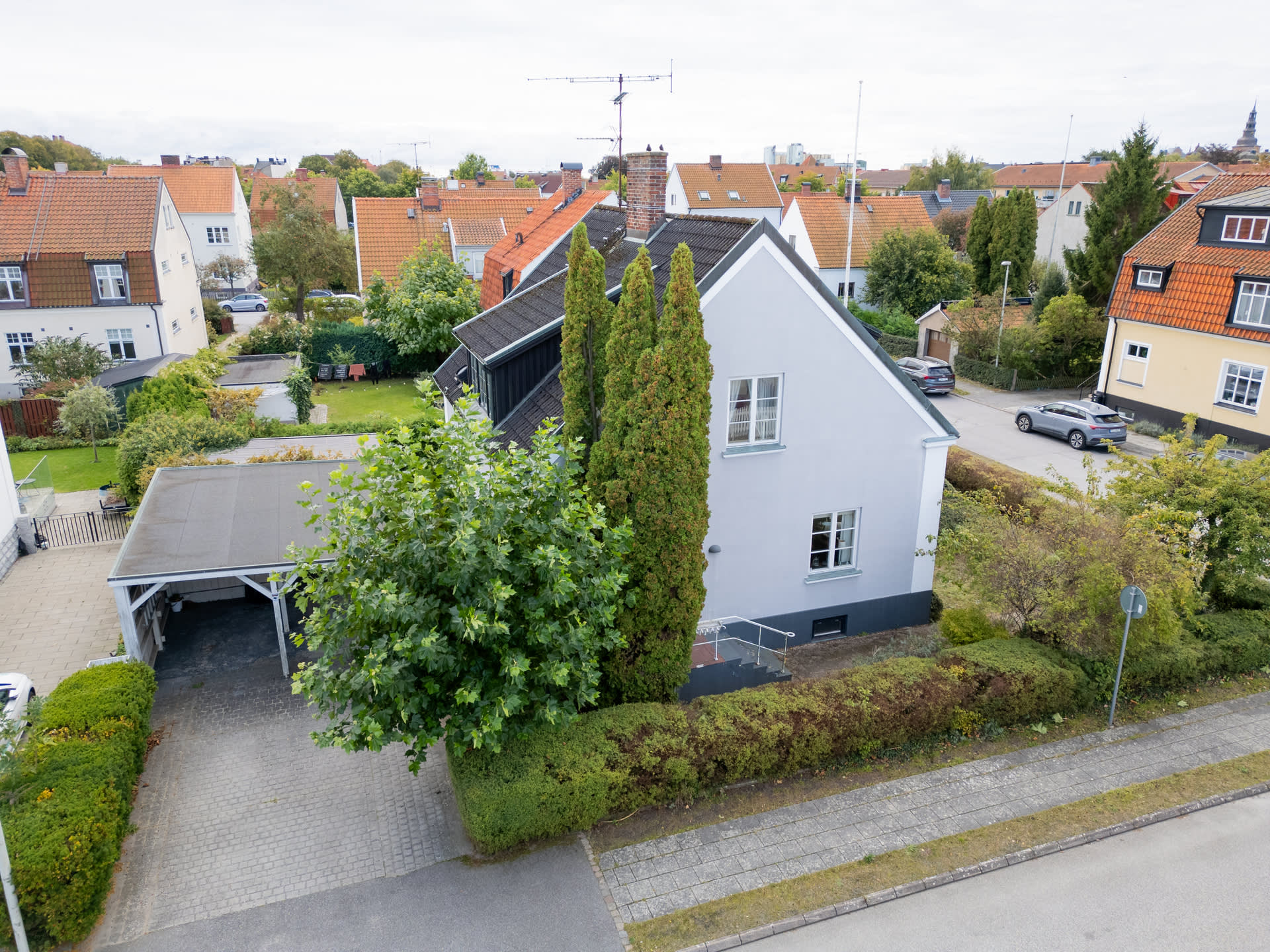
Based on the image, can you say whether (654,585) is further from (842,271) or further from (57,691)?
(842,271)

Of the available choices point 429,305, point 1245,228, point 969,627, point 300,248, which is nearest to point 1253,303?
point 1245,228

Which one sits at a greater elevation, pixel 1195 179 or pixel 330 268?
pixel 1195 179

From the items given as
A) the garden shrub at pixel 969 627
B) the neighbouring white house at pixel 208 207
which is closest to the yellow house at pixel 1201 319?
the garden shrub at pixel 969 627

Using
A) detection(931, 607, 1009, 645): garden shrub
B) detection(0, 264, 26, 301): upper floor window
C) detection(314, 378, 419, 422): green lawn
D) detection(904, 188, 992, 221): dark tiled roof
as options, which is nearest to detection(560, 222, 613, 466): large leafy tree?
detection(931, 607, 1009, 645): garden shrub

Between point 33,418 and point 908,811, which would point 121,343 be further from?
point 908,811

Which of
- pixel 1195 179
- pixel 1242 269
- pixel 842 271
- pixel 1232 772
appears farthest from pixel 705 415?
pixel 1195 179
